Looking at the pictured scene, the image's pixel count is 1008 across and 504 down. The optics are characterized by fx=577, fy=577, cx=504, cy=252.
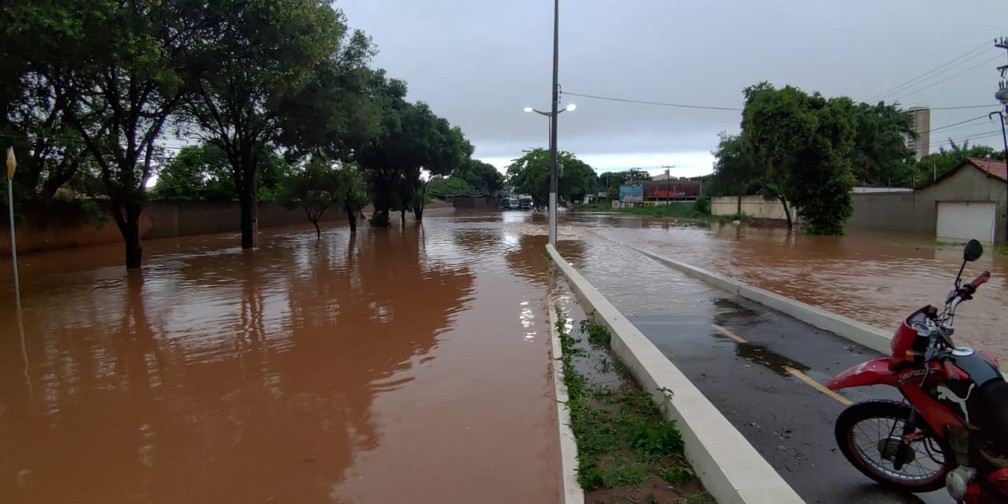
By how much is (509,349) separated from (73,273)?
13538 mm

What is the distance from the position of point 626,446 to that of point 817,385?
2434 mm

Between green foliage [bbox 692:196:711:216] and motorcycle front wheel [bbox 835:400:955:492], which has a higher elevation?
green foliage [bbox 692:196:711:216]

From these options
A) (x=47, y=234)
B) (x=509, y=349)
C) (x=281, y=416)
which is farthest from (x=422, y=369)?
(x=47, y=234)

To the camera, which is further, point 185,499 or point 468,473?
point 468,473

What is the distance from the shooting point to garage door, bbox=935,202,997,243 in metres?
21.7

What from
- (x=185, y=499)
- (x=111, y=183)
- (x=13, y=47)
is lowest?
(x=185, y=499)

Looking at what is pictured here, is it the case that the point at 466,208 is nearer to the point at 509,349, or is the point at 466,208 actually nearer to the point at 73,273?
the point at 73,273

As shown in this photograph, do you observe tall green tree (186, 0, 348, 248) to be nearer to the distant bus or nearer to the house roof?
the house roof

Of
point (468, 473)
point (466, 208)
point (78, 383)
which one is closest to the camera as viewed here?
point (468, 473)

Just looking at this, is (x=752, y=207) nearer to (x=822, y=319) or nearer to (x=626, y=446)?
(x=822, y=319)

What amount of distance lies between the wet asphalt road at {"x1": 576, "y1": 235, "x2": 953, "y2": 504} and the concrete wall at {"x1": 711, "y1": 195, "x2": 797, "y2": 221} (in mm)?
32322

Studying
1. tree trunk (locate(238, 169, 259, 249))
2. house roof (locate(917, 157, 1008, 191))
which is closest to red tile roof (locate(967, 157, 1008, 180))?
house roof (locate(917, 157, 1008, 191))

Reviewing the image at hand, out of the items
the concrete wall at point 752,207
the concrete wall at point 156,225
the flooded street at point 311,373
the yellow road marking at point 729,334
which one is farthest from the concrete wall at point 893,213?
the concrete wall at point 156,225

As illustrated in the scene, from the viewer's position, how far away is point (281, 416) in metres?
4.80
